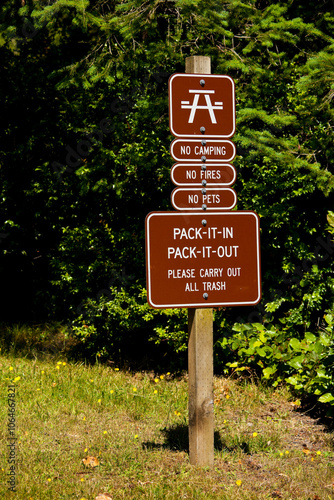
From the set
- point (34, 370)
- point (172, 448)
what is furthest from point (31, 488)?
point (34, 370)

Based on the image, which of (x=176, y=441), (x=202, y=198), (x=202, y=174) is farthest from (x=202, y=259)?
(x=176, y=441)

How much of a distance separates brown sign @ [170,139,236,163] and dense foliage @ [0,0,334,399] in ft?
4.95

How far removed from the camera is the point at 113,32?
6840mm

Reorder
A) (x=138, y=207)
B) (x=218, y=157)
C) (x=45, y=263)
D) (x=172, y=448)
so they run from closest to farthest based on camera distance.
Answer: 1. (x=218, y=157)
2. (x=172, y=448)
3. (x=138, y=207)
4. (x=45, y=263)

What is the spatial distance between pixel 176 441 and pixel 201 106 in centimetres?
267

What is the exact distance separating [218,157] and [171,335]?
2.90m

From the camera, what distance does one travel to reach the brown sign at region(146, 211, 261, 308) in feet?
14.2

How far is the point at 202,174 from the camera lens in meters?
4.50

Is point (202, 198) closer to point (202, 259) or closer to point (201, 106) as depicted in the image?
point (202, 259)

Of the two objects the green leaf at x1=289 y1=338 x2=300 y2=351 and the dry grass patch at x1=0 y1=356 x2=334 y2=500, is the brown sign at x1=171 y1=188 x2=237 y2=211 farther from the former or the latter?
the green leaf at x1=289 y1=338 x2=300 y2=351

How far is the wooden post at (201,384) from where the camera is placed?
4.41 m

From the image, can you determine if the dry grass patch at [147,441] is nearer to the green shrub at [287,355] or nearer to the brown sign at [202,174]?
the green shrub at [287,355]

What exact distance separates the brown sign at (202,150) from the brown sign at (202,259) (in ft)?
1.34

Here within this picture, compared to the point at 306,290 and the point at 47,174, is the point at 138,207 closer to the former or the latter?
the point at 47,174
